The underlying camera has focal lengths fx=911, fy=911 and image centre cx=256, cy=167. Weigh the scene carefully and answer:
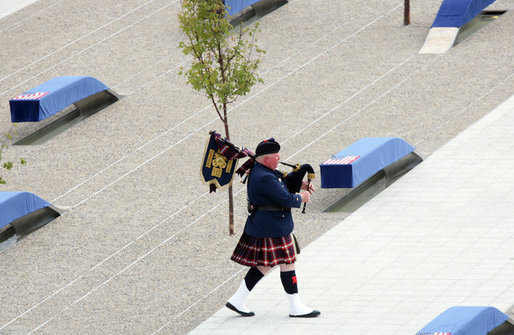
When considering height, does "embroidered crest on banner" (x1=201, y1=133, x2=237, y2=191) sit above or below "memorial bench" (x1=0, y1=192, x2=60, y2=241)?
above

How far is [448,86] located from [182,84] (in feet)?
16.3

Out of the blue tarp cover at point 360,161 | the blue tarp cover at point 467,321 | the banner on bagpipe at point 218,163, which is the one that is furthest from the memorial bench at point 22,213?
the blue tarp cover at point 467,321

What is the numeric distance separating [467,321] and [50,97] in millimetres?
10467

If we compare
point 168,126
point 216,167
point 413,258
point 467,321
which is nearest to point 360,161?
point 413,258

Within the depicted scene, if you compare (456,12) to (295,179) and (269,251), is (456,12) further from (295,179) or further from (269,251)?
(269,251)

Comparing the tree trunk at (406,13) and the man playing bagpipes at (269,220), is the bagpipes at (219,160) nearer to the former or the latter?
the man playing bagpipes at (269,220)

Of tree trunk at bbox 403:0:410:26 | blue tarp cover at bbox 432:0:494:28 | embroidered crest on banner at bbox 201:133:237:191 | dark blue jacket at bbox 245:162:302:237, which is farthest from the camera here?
tree trunk at bbox 403:0:410:26

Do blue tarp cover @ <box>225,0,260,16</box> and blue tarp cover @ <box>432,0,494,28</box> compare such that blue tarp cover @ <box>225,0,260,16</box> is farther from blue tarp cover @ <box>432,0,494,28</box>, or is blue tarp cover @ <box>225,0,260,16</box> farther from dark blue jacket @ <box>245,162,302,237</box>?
dark blue jacket @ <box>245,162,302,237</box>

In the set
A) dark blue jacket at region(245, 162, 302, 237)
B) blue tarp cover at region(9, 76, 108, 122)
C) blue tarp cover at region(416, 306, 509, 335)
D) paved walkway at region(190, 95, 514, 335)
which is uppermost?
blue tarp cover at region(9, 76, 108, 122)

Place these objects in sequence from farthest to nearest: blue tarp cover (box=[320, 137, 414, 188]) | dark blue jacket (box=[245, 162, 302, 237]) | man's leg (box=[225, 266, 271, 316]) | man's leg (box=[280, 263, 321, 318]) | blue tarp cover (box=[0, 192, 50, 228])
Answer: blue tarp cover (box=[320, 137, 414, 188]) → blue tarp cover (box=[0, 192, 50, 228]) → man's leg (box=[225, 266, 271, 316]) → man's leg (box=[280, 263, 321, 318]) → dark blue jacket (box=[245, 162, 302, 237])

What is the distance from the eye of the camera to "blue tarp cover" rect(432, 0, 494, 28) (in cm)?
1806

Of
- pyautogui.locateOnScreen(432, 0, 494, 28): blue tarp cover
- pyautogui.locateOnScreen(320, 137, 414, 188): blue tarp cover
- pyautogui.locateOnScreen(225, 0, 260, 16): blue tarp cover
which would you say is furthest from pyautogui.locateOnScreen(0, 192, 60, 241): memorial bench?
pyautogui.locateOnScreen(432, 0, 494, 28): blue tarp cover

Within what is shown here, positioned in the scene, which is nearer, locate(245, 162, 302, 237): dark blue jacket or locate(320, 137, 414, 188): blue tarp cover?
locate(245, 162, 302, 237): dark blue jacket

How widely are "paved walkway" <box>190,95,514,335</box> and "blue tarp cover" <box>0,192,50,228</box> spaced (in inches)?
152
